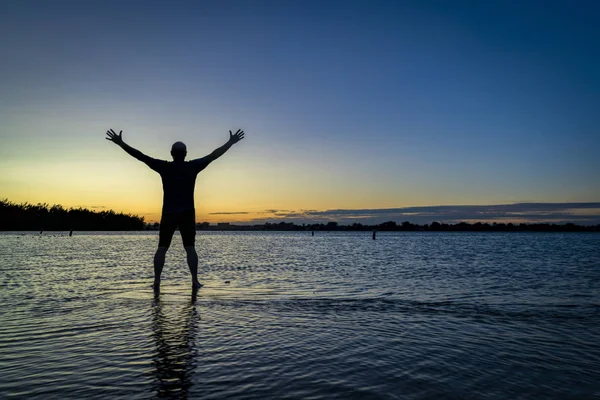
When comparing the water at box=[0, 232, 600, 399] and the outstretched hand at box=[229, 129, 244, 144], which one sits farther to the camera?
the outstretched hand at box=[229, 129, 244, 144]

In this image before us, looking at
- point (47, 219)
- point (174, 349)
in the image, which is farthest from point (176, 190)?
point (47, 219)

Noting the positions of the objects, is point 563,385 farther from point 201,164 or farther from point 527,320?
point 201,164

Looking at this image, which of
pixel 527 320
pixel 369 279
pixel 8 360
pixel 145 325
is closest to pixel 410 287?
pixel 369 279

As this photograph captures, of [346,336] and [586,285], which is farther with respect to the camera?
[586,285]

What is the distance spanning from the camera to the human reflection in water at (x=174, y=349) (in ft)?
11.0

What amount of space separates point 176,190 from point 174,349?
527 cm

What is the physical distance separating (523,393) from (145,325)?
4.37 m

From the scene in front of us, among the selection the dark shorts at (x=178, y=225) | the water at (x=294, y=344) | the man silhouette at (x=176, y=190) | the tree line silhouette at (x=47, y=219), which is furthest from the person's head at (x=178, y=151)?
the tree line silhouette at (x=47, y=219)

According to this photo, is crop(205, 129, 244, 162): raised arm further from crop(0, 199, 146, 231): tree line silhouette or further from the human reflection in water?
crop(0, 199, 146, 231): tree line silhouette

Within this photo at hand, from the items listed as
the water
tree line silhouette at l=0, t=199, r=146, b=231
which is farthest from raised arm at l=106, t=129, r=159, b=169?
tree line silhouette at l=0, t=199, r=146, b=231

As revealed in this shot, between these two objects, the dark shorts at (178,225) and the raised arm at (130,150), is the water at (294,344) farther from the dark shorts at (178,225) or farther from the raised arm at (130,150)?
the raised arm at (130,150)

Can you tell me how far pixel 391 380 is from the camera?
11.9ft

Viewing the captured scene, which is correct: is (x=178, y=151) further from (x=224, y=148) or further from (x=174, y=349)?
(x=174, y=349)

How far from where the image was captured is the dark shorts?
9.23 meters
